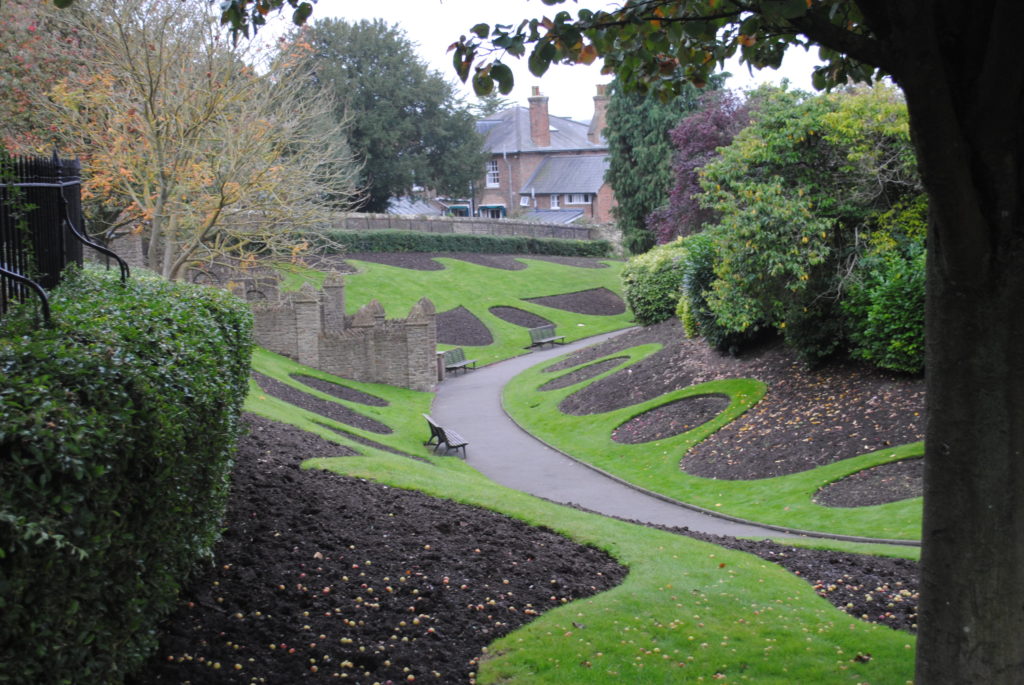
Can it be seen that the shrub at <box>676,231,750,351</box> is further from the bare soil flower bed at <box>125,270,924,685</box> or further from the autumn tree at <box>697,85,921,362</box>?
the bare soil flower bed at <box>125,270,924,685</box>

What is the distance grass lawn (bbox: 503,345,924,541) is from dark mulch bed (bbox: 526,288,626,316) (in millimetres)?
19215

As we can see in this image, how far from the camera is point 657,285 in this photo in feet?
105

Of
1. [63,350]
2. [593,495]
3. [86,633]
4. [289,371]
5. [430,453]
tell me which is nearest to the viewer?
[86,633]

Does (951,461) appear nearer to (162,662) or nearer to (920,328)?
(162,662)

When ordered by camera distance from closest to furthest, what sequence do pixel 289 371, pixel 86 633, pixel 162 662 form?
pixel 86 633
pixel 162 662
pixel 289 371

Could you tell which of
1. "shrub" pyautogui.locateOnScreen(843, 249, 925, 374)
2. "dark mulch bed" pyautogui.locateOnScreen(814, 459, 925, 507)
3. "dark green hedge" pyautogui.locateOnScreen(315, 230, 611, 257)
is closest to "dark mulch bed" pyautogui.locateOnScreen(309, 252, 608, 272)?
"dark green hedge" pyautogui.locateOnScreen(315, 230, 611, 257)

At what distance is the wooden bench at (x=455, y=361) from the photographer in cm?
3222

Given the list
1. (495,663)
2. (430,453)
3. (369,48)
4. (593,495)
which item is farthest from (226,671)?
(369,48)

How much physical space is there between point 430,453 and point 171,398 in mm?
14948

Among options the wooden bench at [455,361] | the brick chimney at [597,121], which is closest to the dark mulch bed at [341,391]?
the wooden bench at [455,361]

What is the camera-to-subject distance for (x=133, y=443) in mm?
3982

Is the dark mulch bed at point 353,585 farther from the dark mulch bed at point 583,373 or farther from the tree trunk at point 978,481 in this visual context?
the dark mulch bed at point 583,373

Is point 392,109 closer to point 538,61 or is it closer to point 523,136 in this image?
point 523,136

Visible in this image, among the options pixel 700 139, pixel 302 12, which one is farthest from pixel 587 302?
pixel 302 12
